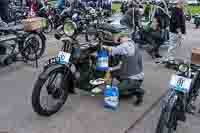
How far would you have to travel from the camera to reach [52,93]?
4.34 m

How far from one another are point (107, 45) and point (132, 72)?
550 millimetres

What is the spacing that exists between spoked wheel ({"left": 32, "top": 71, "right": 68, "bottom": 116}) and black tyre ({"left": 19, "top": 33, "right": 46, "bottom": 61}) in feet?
7.72

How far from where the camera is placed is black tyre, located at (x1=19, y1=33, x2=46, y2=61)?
6.52m

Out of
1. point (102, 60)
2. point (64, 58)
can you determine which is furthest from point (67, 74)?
point (102, 60)

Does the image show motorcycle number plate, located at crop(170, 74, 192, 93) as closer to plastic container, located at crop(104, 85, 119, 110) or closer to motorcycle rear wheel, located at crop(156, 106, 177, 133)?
motorcycle rear wheel, located at crop(156, 106, 177, 133)

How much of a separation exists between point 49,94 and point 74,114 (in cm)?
44

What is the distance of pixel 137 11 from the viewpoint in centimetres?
975

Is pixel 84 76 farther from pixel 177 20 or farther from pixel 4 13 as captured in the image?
pixel 4 13

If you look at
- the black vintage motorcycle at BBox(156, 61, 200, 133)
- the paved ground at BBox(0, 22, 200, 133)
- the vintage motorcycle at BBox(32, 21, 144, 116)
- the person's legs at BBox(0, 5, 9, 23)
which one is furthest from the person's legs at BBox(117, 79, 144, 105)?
the person's legs at BBox(0, 5, 9, 23)

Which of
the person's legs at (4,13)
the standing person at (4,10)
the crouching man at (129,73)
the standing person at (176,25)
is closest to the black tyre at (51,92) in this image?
the crouching man at (129,73)

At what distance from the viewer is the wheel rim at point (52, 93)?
422 centimetres

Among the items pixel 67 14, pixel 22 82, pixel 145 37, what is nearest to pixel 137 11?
pixel 145 37

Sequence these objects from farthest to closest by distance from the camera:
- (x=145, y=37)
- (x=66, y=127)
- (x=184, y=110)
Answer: (x=145, y=37)
(x=66, y=127)
(x=184, y=110)

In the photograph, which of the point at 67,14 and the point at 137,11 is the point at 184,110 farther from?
the point at 67,14
